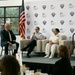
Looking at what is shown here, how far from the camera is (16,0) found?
973 centimetres

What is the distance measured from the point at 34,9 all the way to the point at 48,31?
3.65 ft

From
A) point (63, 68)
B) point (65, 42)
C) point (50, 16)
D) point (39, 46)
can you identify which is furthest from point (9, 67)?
point (50, 16)

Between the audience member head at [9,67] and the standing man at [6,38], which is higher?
the standing man at [6,38]

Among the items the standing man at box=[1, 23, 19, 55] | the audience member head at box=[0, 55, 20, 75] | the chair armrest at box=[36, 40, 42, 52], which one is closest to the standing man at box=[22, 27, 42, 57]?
the chair armrest at box=[36, 40, 42, 52]

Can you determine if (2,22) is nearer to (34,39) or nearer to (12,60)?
(34,39)

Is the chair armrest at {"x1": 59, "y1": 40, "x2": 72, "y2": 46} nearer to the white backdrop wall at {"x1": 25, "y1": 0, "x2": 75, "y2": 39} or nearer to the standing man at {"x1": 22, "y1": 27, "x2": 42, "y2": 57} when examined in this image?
the white backdrop wall at {"x1": 25, "y1": 0, "x2": 75, "y2": 39}

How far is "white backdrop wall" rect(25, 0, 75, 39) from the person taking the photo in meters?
8.51

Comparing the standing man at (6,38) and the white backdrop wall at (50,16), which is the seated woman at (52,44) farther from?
the standing man at (6,38)

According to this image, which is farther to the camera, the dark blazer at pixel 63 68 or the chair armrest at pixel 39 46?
the chair armrest at pixel 39 46

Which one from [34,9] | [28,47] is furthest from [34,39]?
[34,9]

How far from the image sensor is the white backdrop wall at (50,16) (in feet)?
27.9

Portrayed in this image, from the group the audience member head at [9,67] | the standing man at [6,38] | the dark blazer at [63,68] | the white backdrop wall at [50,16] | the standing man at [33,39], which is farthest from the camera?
the white backdrop wall at [50,16]

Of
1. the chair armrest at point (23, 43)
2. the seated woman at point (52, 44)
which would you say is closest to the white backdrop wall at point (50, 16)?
the seated woman at point (52, 44)

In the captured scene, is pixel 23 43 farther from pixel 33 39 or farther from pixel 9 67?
pixel 9 67
